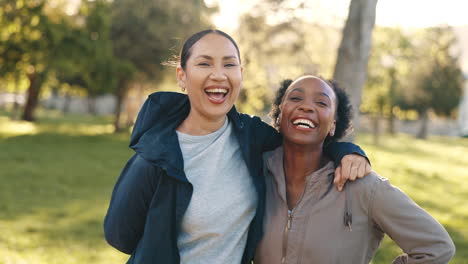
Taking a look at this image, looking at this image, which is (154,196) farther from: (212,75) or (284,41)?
(284,41)

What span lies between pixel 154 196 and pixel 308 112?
987 mm

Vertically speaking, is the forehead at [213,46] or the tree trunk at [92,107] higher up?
the forehead at [213,46]

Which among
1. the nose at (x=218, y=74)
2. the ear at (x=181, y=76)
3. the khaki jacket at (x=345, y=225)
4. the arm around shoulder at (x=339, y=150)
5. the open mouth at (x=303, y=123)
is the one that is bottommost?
the khaki jacket at (x=345, y=225)

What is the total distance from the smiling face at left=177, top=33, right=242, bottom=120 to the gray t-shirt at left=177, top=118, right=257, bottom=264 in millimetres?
181

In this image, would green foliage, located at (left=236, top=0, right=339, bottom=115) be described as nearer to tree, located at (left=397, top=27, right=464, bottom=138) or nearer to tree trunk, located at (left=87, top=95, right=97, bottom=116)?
tree, located at (left=397, top=27, right=464, bottom=138)

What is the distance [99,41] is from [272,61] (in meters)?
8.87

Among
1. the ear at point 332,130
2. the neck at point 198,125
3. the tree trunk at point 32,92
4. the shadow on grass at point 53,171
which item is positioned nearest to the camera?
the neck at point 198,125

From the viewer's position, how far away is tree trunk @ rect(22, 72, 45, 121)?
2623cm

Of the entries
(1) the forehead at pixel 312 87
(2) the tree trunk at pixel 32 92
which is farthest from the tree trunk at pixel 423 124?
(1) the forehead at pixel 312 87

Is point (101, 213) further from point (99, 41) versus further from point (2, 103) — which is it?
point (2, 103)

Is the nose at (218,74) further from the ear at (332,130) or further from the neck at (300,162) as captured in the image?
the ear at (332,130)

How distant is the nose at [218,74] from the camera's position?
2701mm

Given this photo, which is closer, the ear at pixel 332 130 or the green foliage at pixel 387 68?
the ear at pixel 332 130

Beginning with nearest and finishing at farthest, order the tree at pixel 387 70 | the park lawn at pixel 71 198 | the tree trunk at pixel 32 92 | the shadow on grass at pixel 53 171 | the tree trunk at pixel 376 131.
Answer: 1. the park lawn at pixel 71 198
2. the shadow on grass at pixel 53 171
3. the tree trunk at pixel 32 92
4. the tree trunk at pixel 376 131
5. the tree at pixel 387 70
